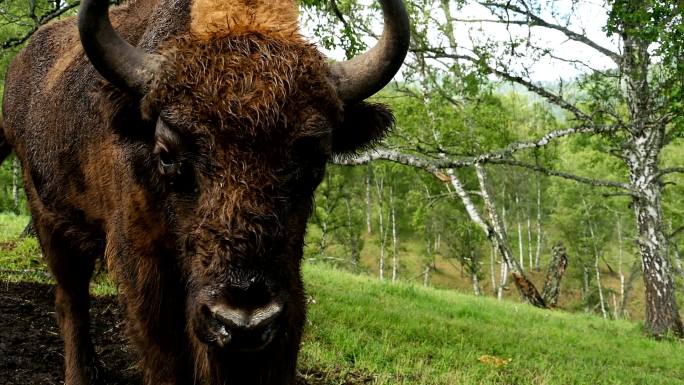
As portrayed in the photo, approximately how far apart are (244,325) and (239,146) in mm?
727

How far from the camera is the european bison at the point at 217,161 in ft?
7.76

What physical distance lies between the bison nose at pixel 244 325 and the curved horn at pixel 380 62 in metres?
1.23

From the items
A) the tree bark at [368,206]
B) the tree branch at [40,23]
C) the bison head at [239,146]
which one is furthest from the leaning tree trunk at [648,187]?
the tree bark at [368,206]

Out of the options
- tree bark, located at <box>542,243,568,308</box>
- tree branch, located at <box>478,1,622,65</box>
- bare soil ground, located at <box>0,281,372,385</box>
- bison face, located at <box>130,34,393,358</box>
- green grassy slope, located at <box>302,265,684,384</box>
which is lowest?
tree bark, located at <box>542,243,568,308</box>

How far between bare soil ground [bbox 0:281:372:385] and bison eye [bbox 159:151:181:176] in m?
2.39

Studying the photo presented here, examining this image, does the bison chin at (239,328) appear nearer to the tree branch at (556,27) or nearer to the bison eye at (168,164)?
the bison eye at (168,164)

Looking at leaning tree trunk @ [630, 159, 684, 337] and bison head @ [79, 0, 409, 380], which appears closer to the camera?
bison head @ [79, 0, 409, 380]

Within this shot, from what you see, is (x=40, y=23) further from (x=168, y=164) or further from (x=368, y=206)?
(x=368, y=206)

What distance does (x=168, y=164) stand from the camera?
2660 mm

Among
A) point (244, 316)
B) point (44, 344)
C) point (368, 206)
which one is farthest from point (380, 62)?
point (368, 206)

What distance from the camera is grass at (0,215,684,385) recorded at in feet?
17.5

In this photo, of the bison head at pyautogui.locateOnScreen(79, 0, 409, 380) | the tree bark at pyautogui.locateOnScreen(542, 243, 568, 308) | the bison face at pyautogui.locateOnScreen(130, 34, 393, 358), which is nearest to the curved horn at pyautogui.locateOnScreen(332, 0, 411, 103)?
the bison head at pyautogui.locateOnScreen(79, 0, 409, 380)

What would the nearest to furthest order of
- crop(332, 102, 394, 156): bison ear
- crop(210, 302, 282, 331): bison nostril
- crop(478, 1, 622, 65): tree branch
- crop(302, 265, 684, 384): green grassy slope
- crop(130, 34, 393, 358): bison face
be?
crop(210, 302, 282, 331): bison nostril, crop(130, 34, 393, 358): bison face, crop(332, 102, 394, 156): bison ear, crop(302, 265, 684, 384): green grassy slope, crop(478, 1, 622, 65): tree branch

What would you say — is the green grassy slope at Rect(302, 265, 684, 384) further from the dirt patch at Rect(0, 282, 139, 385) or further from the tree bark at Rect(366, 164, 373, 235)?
the tree bark at Rect(366, 164, 373, 235)
